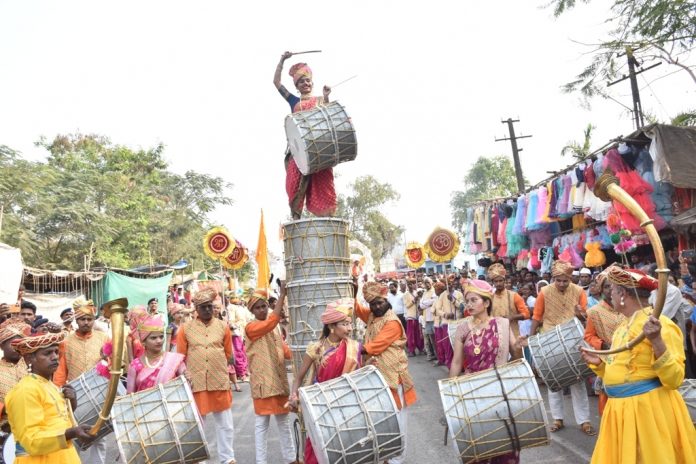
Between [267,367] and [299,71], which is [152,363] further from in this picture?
[299,71]

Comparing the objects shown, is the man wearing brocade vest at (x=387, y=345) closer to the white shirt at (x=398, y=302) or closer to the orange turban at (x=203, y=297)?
the orange turban at (x=203, y=297)

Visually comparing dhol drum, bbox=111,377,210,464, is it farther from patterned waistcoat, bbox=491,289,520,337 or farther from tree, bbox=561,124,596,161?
tree, bbox=561,124,596,161

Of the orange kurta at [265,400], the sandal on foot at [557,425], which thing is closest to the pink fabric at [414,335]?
the sandal on foot at [557,425]

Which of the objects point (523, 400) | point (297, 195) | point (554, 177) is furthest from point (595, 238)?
point (523, 400)

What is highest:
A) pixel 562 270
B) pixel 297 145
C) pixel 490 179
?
pixel 490 179

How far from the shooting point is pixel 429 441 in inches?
298

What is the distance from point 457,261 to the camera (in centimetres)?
4841

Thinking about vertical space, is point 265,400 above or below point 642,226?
below

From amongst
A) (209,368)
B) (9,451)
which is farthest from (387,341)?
(9,451)

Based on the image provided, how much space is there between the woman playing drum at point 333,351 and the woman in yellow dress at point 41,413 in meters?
1.78

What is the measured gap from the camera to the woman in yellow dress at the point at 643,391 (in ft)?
12.3

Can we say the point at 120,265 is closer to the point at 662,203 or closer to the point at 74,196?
the point at 74,196

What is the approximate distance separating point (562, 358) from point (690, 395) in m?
2.01

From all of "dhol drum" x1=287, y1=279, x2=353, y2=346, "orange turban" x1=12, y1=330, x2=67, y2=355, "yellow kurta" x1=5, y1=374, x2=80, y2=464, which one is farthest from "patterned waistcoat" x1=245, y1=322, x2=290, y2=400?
"orange turban" x1=12, y1=330, x2=67, y2=355
